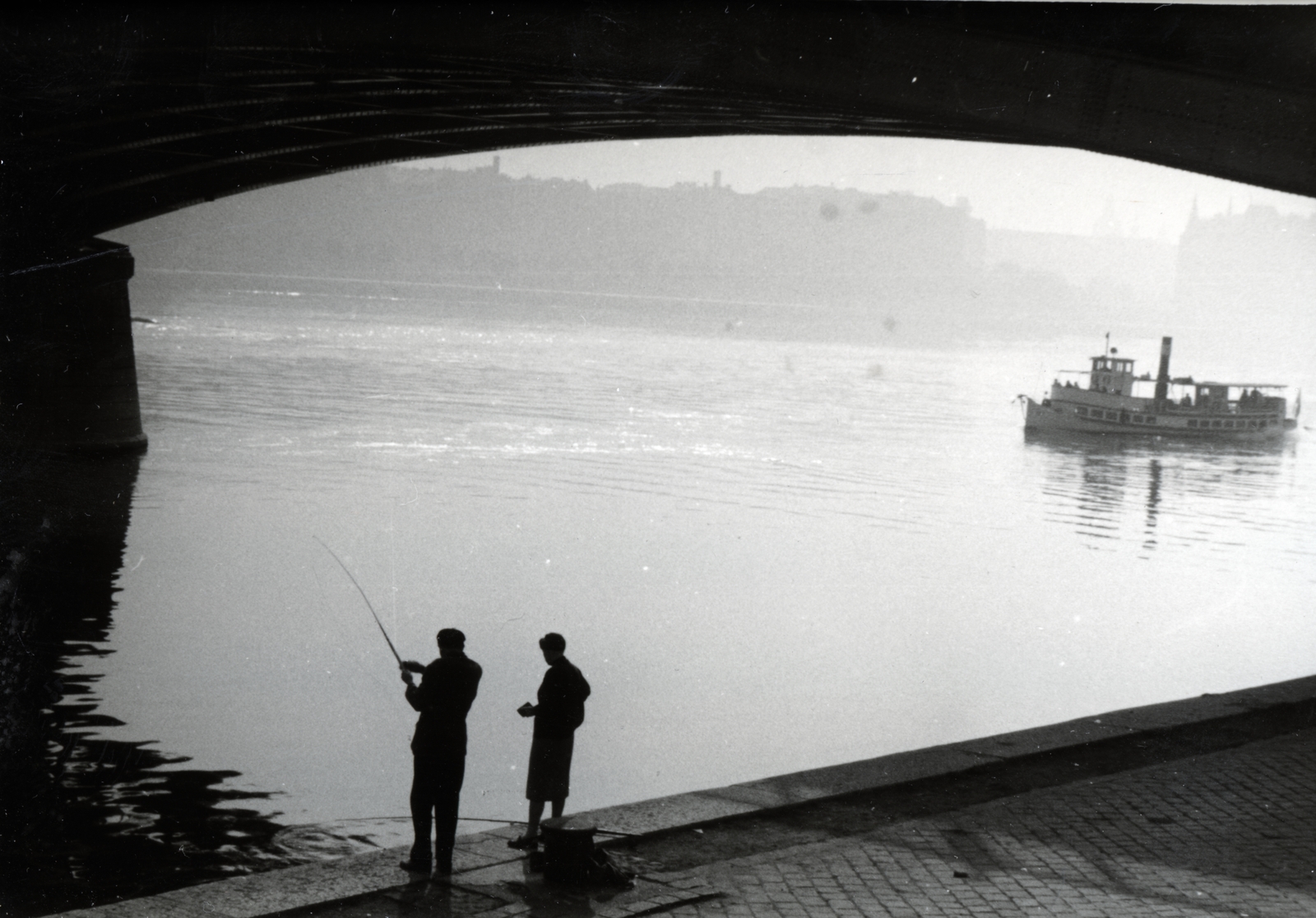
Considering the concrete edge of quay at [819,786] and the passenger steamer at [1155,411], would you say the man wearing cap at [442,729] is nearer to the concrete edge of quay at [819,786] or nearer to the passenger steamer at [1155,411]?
the concrete edge of quay at [819,786]

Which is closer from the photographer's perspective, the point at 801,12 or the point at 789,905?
the point at 789,905

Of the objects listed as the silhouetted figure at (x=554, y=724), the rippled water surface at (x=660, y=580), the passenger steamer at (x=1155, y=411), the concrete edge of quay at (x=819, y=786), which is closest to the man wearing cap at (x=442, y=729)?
the concrete edge of quay at (x=819, y=786)

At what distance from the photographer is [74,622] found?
68.7 feet

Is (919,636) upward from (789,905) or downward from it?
downward

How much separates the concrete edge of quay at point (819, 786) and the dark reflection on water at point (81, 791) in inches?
150

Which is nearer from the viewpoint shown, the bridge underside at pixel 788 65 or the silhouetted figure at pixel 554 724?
the silhouetted figure at pixel 554 724

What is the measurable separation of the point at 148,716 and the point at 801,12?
10.0 meters

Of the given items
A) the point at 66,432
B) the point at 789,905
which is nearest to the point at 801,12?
the point at 789,905

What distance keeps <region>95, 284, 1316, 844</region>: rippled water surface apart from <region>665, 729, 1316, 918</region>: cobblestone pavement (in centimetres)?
628

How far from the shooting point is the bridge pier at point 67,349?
29.0 meters

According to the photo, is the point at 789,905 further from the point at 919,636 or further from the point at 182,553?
the point at 182,553

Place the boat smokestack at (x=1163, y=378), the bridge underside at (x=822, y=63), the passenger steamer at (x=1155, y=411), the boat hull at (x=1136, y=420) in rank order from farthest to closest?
the boat smokestack at (x=1163, y=378) < the passenger steamer at (x=1155, y=411) < the boat hull at (x=1136, y=420) < the bridge underside at (x=822, y=63)

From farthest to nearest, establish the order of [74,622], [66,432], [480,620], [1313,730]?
[66,432] < [480,620] < [74,622] < [1313,730]

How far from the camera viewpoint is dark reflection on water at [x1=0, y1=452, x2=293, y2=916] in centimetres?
1088
